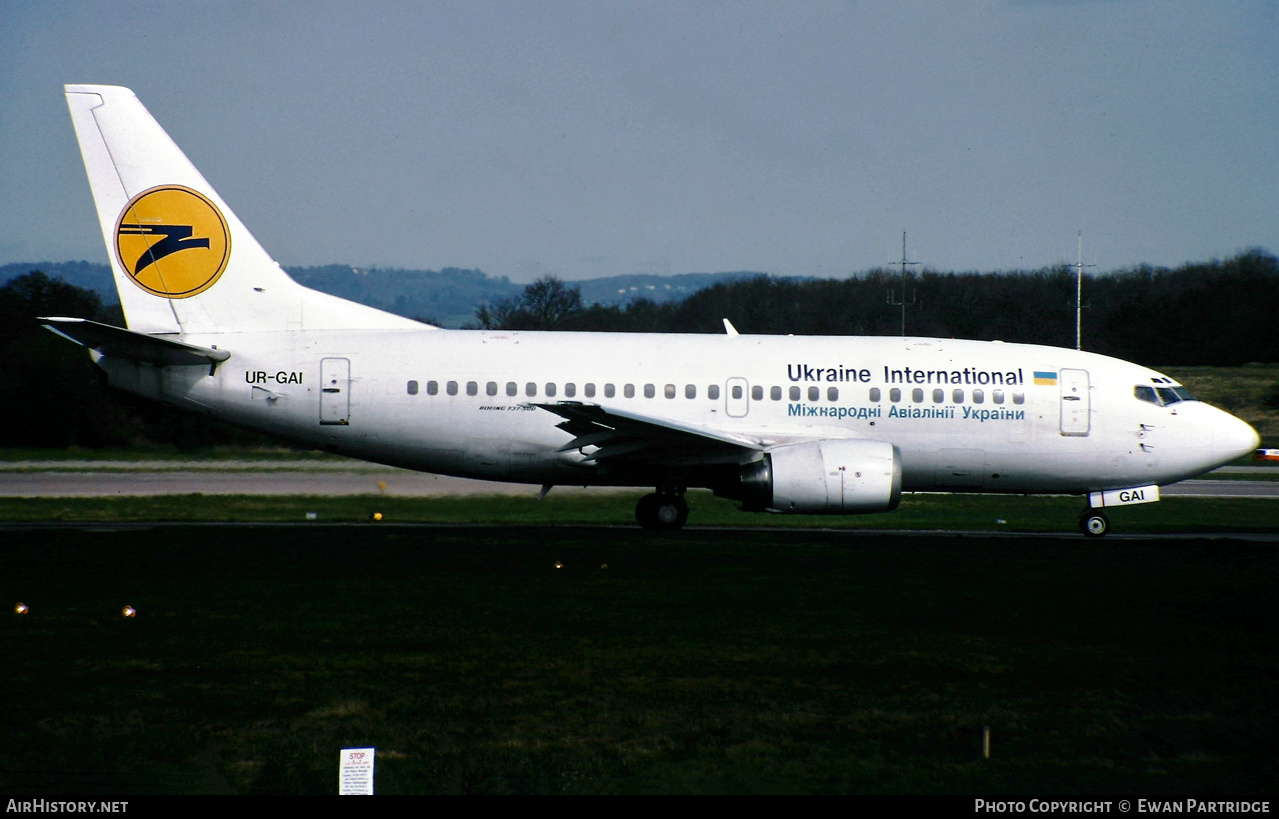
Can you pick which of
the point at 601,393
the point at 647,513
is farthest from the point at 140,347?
the point at 647,513

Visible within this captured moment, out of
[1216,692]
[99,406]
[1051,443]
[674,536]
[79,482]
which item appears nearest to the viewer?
[1216,692]

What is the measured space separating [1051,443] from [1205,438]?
2936 millimetres

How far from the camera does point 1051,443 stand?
21359 mm

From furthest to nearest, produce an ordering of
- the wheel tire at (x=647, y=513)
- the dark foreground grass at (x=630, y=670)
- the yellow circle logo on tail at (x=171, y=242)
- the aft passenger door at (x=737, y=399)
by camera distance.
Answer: the wheel tire at (x=647, y=513) < the aft passenger door at (x=737, y=399) < the yellow circle logo on tail at (x=171, y=242) < the dark foreground grass at (x=630, y=670)

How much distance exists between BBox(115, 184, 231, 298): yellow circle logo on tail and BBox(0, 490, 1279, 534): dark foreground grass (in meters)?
4.40

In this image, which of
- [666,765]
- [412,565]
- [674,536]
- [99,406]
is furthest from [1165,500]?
[99,406]

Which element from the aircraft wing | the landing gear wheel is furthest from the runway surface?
the landing gear wheel

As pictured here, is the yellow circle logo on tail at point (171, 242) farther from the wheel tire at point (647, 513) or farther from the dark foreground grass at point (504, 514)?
the wheel tire at point (647, 513)

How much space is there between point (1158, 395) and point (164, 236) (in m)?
18.2

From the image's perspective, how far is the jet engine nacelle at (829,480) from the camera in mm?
19047

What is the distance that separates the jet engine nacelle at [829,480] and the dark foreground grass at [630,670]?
205 centimetres

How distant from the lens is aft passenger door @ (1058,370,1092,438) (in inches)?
843

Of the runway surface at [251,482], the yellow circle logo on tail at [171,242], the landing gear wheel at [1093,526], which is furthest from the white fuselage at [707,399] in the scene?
the runway surface at [251,482]

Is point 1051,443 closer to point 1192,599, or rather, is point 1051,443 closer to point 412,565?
point 1192,599
